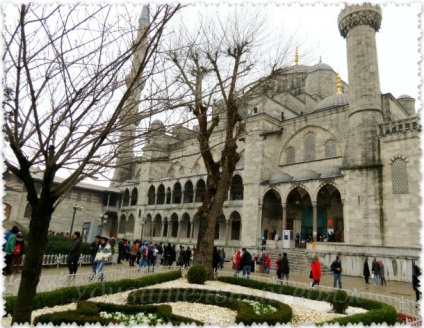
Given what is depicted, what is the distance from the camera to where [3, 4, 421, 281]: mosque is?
1803 cm

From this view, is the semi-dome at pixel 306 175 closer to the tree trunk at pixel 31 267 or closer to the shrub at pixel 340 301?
the shrub at pixel 340 301

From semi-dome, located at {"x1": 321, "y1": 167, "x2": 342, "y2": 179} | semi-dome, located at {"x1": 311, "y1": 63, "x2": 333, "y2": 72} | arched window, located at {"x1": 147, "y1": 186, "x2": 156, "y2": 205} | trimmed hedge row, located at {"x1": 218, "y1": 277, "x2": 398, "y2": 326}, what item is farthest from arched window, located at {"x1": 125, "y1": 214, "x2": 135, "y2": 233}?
trimmed hedge row, located at {"x1": 218, "y1": 277, "x2": 398, "y2": 326}

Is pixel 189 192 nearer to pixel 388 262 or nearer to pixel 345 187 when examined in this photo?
pixel 345 187

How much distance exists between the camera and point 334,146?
2478cm

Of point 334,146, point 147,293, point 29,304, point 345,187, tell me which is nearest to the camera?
point 29,304

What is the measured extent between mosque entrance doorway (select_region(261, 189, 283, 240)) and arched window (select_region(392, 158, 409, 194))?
9.67 m

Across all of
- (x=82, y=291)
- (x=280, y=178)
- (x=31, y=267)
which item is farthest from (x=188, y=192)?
(x=31, y=267)

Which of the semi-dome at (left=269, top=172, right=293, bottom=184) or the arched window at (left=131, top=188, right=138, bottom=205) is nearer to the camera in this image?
the semi-dome at (left=269, top=172, right=293, bottom=184)

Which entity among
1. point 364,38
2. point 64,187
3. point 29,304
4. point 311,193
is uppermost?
point 364,38

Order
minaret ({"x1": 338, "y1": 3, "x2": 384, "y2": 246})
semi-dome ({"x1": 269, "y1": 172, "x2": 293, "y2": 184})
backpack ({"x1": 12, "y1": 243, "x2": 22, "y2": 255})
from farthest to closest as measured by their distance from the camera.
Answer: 1. semi-dome ({"x1": 269, "y1": 172, "x2": 293, "y2": 184})
2. minaret ({"x1": 338, "y1": 3, "x2": 384, "y2": 246})
3. backpack ({"x1": 12, "y1": 243, "x2": 22, "y2": 255})

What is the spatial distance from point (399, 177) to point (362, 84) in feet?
22.1

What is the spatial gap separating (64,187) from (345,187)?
19.4 m

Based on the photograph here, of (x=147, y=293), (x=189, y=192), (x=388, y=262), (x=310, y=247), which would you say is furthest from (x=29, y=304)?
(x=189, y=192)

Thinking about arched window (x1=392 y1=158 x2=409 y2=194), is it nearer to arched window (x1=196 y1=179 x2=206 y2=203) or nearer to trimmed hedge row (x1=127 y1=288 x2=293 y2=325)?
trimmed hedge row (x1=127 y1=288 x2=293 y2=325)
